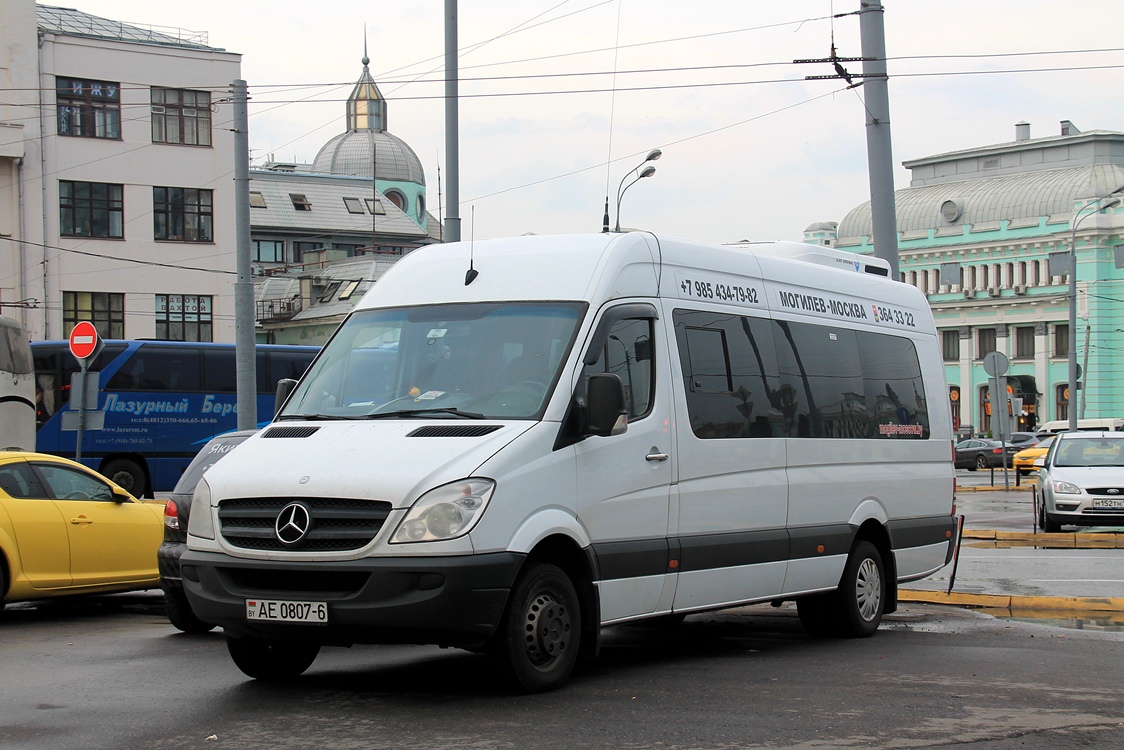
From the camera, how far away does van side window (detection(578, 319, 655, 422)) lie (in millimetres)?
8281

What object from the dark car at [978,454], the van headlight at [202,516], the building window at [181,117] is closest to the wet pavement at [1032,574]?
the van headlight at [202,516]

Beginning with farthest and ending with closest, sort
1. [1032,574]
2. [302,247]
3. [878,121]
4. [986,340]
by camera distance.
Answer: [302,247], [986,340], [878,121], [1032,574]

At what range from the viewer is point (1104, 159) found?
90.1 metres

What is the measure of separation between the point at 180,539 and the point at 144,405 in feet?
64.1

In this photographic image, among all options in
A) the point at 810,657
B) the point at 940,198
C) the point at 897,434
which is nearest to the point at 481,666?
the point at 810,657

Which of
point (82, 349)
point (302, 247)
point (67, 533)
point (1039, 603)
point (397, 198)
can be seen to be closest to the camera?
point (67, 533)

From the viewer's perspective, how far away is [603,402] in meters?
7.71

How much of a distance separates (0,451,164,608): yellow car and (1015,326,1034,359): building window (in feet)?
273

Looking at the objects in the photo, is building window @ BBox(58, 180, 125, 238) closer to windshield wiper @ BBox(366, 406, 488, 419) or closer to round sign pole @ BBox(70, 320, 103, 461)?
round sign pole @ BBox(70, 320, 103, 461)

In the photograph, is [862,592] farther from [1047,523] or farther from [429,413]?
[1047,523]

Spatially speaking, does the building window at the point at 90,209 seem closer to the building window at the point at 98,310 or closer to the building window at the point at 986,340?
the building window at the point at 98,310

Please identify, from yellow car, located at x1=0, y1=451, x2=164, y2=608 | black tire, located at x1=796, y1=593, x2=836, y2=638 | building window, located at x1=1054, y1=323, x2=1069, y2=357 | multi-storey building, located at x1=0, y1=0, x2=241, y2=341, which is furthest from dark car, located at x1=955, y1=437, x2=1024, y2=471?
yellow car, located at x1=0, y1=451, x2=164, y2=608

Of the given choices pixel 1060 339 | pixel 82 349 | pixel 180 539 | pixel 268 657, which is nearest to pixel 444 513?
pixel 268 657

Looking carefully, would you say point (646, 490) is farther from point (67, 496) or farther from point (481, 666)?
point (67, 496)
